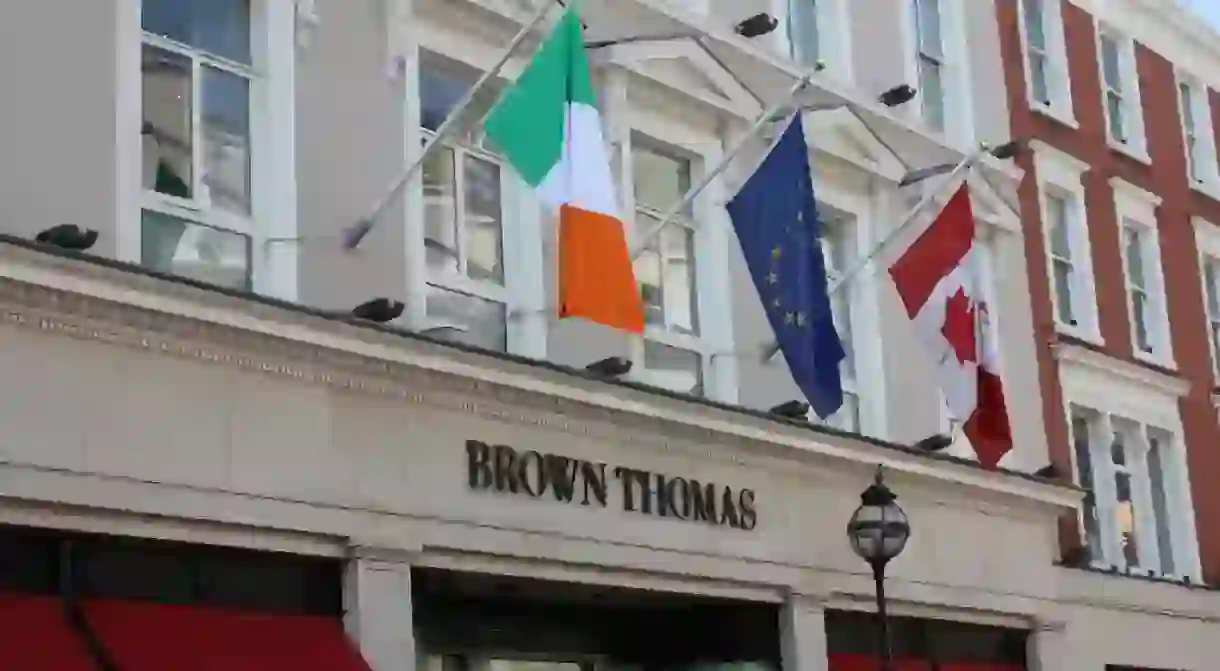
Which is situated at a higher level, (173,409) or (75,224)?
(75,224)

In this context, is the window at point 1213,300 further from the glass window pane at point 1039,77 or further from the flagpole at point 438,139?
the flagpole at point 438,139

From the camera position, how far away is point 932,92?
2178cm

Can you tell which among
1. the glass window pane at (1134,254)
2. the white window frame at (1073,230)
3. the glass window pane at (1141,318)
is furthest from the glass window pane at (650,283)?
the glass window pane at (1134,254)

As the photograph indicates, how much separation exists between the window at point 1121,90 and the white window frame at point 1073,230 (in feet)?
6.02

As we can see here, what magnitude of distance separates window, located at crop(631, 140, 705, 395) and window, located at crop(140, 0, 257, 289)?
4.48 meters

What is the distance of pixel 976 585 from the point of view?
1941 centimetres

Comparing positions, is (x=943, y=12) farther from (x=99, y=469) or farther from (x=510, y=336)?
(x=99, y=469)

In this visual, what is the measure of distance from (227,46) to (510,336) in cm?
330

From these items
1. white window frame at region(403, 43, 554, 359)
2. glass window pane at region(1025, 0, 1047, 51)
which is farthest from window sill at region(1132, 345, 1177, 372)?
white window frame at region(403, 43, 554, 359)

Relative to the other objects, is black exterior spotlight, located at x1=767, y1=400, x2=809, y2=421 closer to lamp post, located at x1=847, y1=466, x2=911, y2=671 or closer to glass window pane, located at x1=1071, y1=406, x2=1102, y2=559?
lamp post, located at x1=847, y1=466, x2=911, y2=671

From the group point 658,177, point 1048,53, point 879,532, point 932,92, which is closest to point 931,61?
point 932,92

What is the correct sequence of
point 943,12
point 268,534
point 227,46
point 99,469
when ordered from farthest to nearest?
point 943,12
point 227,46
point 268,534
point 99,469

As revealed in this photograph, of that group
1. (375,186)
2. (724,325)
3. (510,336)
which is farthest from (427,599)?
(724,325)

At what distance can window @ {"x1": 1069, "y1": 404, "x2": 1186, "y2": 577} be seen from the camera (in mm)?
23016
